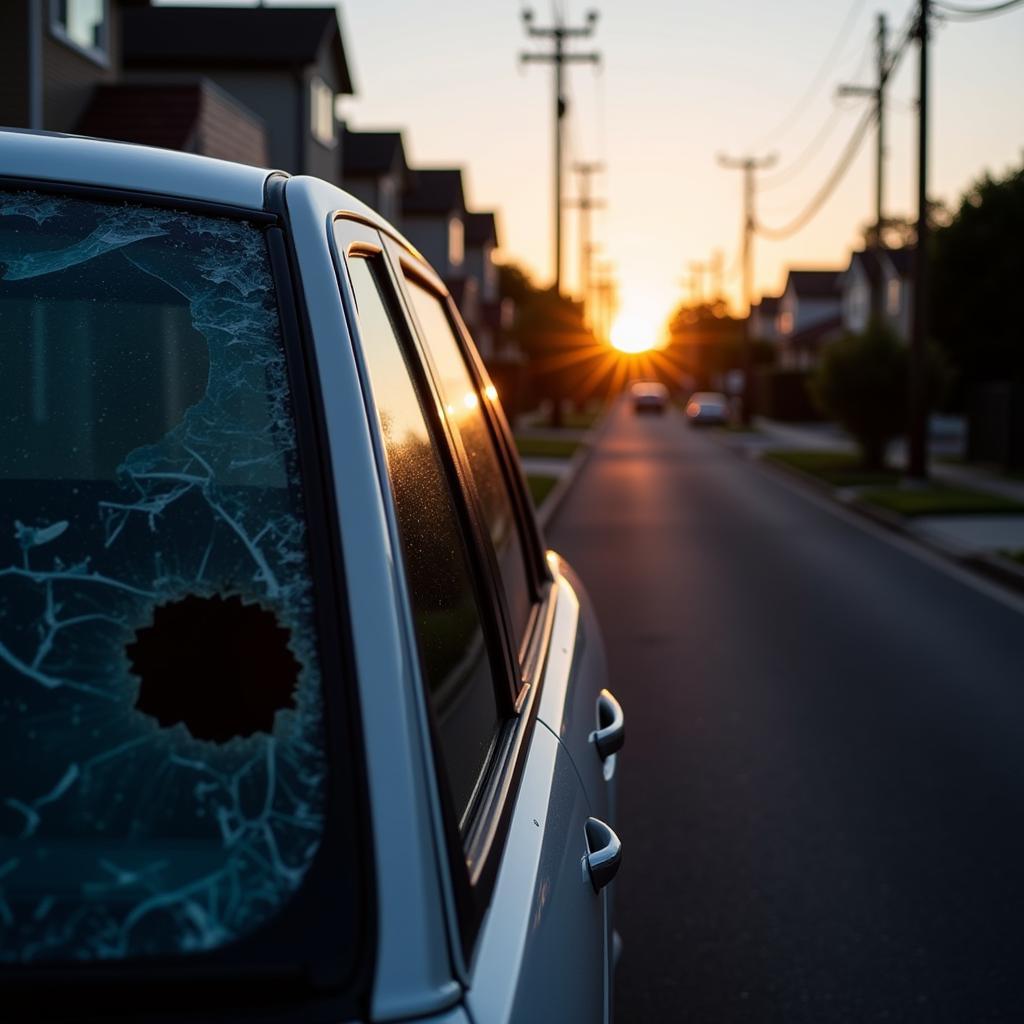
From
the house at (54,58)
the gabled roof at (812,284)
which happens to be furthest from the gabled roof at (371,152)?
the gabled roof at (812,284)

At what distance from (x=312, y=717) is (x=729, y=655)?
8.74 metres

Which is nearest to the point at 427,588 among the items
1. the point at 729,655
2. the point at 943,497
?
the point at 729,655

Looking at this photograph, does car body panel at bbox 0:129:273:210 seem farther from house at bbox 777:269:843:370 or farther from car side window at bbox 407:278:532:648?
house at bbox 777:269:843:370

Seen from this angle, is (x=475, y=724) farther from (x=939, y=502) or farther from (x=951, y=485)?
(x=951, y=485)

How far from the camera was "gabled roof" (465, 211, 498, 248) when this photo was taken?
70000mm

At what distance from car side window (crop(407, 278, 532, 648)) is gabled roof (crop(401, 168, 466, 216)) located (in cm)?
4991

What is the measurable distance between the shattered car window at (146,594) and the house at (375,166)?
41197 millimetres

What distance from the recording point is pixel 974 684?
8.98 meters

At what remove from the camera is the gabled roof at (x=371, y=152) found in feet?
145

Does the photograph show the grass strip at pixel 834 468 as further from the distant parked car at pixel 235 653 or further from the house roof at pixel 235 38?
the distant parked car at pixel 235 653

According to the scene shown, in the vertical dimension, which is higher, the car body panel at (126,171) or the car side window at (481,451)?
the car body panel at (126,171)

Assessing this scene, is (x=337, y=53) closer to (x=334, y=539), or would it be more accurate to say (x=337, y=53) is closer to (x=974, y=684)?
(x=974, y=684)

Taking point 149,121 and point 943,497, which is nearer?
point 149,121

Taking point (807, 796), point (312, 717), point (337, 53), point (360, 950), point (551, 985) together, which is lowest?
point (807, 796)
